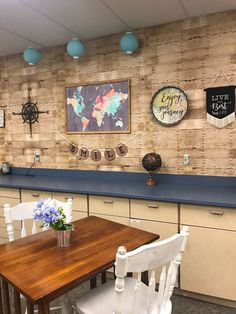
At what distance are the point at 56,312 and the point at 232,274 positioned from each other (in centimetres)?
137

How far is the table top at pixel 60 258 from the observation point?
1.16 m

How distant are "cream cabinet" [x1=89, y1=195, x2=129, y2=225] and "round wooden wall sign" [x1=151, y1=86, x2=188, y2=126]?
0.95m

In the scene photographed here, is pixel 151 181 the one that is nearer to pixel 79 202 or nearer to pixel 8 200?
pixel 79 202

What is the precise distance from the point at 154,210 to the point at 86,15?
71.6 inches

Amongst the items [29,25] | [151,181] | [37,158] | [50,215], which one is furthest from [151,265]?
[37,158]

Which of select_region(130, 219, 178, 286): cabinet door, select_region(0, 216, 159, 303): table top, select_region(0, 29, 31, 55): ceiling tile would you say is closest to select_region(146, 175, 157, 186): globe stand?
select_region(130, 219, 178, 286): cabinet door

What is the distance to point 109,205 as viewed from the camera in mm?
2529

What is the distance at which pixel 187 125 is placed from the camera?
2734mm

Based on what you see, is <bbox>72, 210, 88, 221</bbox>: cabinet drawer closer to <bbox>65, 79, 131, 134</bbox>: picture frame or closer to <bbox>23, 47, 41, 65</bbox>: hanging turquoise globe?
<bbox>65, 79, 131, 134</bbox>: picture frame

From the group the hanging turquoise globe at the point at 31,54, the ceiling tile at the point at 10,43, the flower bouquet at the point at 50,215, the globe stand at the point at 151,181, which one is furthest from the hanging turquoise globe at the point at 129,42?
the flower bouquet at the point at 50,215

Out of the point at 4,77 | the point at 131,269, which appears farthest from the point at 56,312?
the point at 4,77

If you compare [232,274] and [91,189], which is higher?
[91,189]

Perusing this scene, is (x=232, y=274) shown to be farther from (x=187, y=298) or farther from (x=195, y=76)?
(x=195, y=76)

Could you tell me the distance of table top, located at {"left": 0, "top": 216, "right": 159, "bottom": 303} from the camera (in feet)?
3.79
